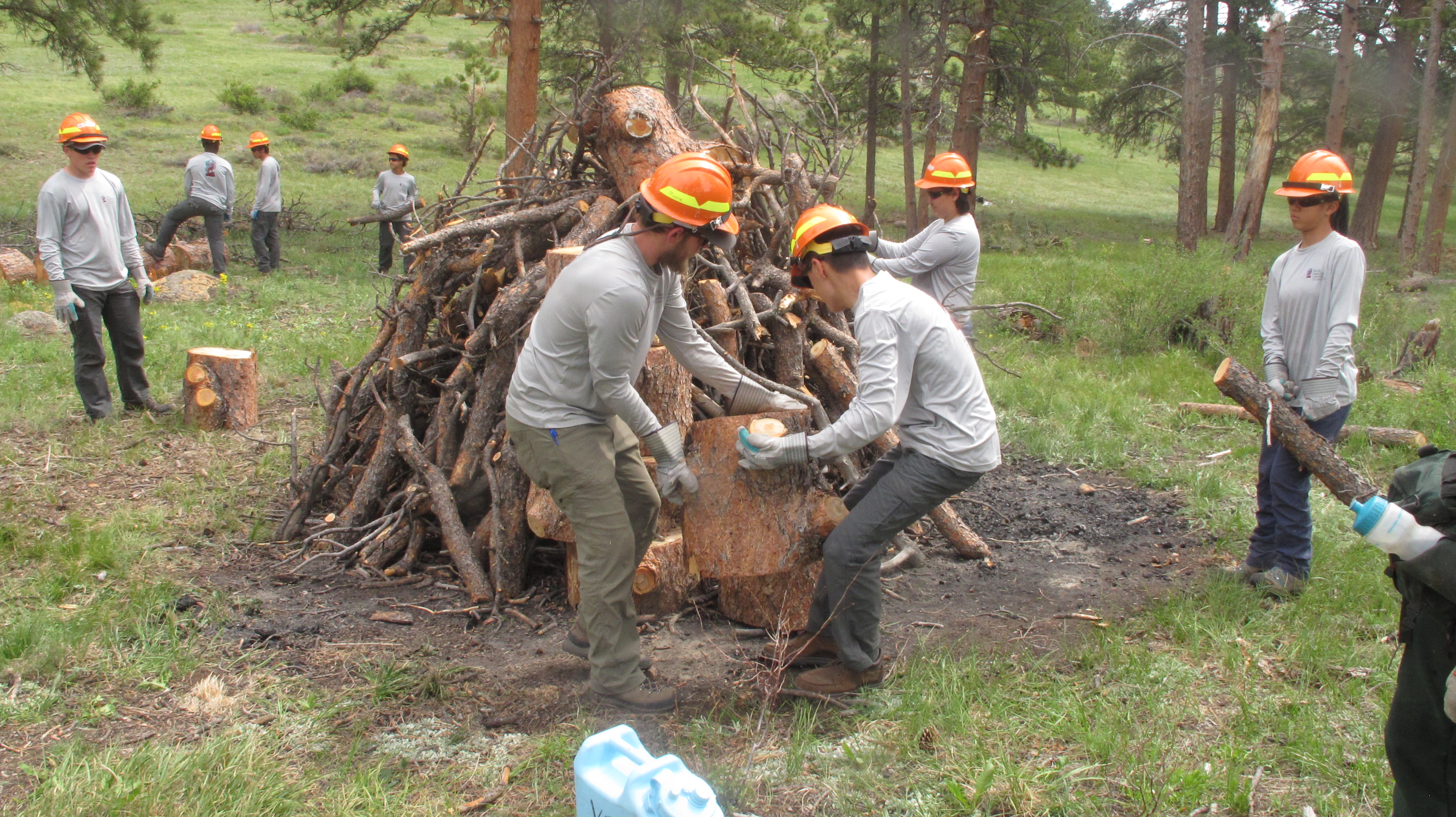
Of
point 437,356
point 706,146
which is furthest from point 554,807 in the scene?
point 706,146

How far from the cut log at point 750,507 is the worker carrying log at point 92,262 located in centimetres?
466

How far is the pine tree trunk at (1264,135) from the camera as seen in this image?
51.4ft

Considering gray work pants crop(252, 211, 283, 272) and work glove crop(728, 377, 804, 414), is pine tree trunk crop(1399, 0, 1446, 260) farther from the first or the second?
gray work pants crop(252, 211, 283, 272)

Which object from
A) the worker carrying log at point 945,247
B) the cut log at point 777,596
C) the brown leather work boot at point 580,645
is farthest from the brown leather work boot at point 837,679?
the worker carrying log at point 945,247

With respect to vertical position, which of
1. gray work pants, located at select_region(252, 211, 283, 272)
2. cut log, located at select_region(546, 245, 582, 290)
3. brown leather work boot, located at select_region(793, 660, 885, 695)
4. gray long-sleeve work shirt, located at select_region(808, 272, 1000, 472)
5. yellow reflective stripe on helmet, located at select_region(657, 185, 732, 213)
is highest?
yellow reflective stripe on helmet, located at select_region(657, 185, 732, 213)

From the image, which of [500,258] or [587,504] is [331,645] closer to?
[587,504]

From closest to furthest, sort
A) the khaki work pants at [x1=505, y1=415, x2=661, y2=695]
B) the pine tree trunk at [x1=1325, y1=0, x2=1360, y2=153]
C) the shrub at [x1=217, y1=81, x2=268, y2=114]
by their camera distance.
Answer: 1. the khaki work pants at [x1=505, y1=415, x2=661, y2=695]
2. the pine tree trunk at [x1=1325, y1=0, x2=1360, y2=153]
3. the shrub at [x1=217, y1=81, x2=268, y2=114]

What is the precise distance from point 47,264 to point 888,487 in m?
5.48

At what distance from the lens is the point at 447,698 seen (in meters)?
3.60

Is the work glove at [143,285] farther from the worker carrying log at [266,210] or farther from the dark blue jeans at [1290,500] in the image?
the dark blue jeans at [1290,500]

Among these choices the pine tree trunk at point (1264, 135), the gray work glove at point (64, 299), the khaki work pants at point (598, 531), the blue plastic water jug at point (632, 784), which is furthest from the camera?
the pine tree trunk at point (1264, 135)

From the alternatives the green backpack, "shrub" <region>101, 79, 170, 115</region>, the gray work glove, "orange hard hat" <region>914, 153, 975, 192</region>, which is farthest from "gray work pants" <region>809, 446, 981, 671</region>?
"shrub" <region>101, 79, 170, 115</region>

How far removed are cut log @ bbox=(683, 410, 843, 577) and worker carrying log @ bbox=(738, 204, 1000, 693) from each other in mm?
195

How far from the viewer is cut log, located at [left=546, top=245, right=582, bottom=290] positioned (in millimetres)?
4426
